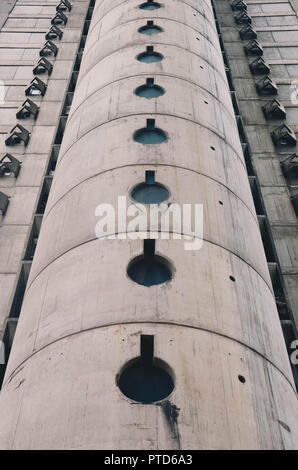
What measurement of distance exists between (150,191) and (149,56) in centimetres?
949

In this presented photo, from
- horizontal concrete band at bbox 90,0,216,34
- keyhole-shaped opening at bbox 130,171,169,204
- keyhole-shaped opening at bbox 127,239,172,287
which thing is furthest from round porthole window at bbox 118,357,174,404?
horizontal concrete band at bbox 90,0,216,34

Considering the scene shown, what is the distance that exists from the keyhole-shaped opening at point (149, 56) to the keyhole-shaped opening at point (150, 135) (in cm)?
557

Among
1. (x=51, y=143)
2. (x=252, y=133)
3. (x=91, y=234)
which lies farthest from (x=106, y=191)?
(x=252, y=133)

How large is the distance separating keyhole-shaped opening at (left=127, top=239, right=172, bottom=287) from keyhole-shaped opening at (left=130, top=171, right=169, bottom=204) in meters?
2.30

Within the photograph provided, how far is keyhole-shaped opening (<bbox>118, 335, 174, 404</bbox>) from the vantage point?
9.16 meters

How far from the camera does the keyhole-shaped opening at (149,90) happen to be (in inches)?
693

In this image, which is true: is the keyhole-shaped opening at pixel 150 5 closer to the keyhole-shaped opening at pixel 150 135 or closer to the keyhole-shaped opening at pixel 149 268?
the keyhole-shaped opening at pixel 150 135

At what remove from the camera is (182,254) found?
472 inches

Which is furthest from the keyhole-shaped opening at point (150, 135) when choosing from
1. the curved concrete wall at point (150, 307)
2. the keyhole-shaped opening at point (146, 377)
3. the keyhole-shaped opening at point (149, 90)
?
the keyhole-shaped opening at point (146, 377)

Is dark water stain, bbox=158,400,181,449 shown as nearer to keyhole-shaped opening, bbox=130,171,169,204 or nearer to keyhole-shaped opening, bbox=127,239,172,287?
keyhole-shaped opening, bbox=127,239,172,287

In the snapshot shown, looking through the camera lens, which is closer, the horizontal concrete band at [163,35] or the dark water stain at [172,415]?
the dark water stain at [172,415]

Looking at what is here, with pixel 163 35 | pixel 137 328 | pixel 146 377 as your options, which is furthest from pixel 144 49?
pixel 146 377

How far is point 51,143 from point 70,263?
1335 centimetres
